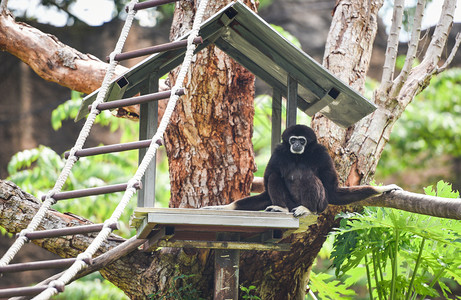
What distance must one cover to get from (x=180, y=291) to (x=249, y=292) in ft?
2.06

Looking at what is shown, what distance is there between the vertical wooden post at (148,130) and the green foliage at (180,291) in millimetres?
953

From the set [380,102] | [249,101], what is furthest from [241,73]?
[380,102]

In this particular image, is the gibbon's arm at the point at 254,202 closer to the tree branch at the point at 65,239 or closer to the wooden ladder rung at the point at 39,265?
the tree branch at the point at 65,239

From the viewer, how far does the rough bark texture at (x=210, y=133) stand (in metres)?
4.62

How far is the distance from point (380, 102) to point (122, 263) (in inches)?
111

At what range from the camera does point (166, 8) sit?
1286cm

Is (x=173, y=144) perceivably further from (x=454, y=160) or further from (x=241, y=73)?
Answer: (x=454, y=160)

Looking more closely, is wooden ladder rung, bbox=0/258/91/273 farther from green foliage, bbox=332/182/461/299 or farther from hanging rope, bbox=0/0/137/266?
green foliage, bbox=332/182/461/299

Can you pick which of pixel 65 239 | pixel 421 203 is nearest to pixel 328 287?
pixel 421 203

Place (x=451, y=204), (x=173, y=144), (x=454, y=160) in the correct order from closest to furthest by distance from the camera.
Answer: (x=451, y=204)
(x=173, y=144)
(x=454, y=160)

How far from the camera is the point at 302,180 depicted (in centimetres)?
418

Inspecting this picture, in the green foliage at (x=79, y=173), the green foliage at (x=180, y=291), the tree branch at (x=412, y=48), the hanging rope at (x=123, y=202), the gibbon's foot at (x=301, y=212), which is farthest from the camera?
the green foliage at (x=79, y=173)

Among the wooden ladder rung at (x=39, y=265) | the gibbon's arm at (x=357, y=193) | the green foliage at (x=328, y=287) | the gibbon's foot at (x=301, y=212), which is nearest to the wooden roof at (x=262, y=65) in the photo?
the gibbon's arm at (x=357, y=193)

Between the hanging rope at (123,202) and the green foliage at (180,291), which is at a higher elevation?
the hanging rope at (123,202)
